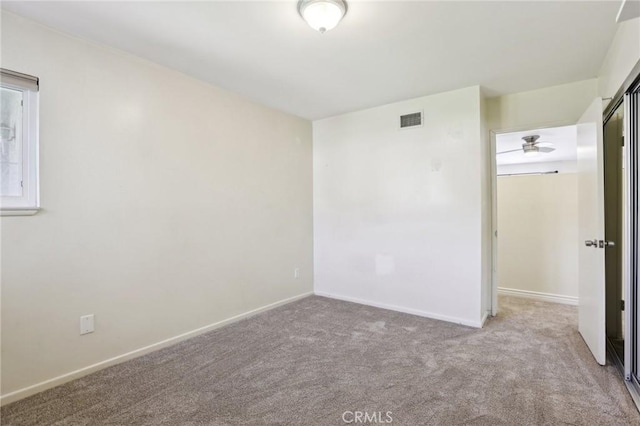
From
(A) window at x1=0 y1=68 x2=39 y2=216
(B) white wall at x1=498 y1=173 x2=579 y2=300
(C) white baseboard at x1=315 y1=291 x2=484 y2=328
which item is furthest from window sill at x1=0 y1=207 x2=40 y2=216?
(B) white wall at x1=498 y1=173 x2=579 y2=300

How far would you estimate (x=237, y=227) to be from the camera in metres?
3.49

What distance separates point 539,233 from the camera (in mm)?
4434

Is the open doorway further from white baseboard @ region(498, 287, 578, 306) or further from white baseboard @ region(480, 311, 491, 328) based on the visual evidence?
white baseboard @ region(480, 311, 491, 328)

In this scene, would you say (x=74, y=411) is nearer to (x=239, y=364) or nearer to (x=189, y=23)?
(x=239, y=364)

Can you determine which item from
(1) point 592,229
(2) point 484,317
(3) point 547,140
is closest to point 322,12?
(1) point 592,229

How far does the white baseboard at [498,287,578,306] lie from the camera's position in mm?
4094

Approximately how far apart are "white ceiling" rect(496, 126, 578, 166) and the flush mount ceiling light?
3155 millimetres

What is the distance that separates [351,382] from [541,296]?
3464 mm

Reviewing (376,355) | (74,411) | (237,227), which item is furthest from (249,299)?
(74,411)

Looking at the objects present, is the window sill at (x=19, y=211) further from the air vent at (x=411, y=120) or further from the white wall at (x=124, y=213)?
the air vent at (x=411, y=120)

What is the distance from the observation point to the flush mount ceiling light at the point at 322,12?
1888 millimetres

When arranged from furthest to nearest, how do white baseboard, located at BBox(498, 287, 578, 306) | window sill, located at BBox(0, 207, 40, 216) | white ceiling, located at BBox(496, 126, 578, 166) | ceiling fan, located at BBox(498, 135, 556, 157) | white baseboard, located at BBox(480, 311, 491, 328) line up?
1. ceiling fan, located at BBox(498, 135, 556, 157)
2. white ceiling, located at BBox(496, 126, 578, 166)
3. white baseboard, located at BBox(498, 287, 578, 306)
4. white baseboard, located at BBox(480, 311, 491, 328)
5. window sill, located at BBox(0, 207, 40, 216)

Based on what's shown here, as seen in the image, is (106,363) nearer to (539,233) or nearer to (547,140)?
(539,233)

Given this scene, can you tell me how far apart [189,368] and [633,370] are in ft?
10.2
